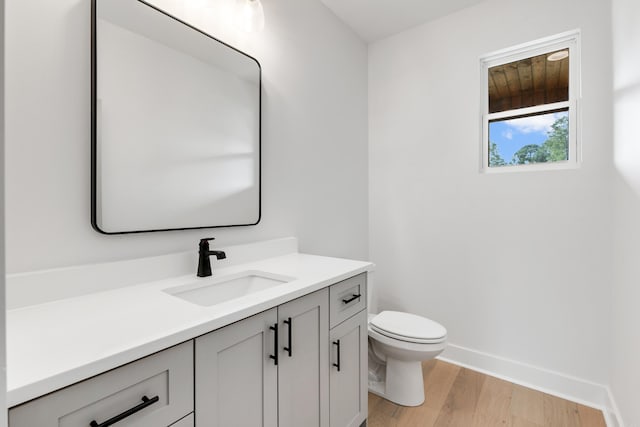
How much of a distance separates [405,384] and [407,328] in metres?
0.33

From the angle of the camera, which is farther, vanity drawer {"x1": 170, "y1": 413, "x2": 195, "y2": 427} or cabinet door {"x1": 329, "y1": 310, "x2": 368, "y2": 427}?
cabinet door {"x1": 329, "y1": 310, "x2": 368, "y2": 427}

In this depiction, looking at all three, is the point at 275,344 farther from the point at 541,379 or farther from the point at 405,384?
the point at 541,379

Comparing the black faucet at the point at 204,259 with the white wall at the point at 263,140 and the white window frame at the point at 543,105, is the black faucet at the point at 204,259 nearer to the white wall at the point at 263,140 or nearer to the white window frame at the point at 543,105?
the white wall at the point at 263,140

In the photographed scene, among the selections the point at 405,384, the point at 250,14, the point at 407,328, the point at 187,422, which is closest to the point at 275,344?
the point at 187,422

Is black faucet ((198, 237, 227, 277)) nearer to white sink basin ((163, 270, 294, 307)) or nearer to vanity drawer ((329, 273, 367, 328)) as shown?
white sink basin ((163, 270, 294, 307))

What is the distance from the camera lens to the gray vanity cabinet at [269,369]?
0.85m

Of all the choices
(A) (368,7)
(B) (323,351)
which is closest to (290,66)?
(A) (368,7)

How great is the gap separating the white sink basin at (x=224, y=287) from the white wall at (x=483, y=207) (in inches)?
58.7

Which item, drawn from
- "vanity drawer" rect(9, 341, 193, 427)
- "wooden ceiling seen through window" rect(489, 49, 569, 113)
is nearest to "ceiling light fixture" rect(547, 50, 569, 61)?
"wooden ceiling seen through window" rect(489, 49, 569, 113)

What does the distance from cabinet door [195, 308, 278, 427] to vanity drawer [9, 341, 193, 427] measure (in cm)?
5

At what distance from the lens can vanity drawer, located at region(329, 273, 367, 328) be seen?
4.39ft

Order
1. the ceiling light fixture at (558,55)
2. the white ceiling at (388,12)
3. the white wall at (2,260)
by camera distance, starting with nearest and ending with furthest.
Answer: the white wall at (2,260)
the ceiling light fixture at (558,55)
the white ceiling at (388,12)

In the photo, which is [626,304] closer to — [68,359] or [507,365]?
[507,365]

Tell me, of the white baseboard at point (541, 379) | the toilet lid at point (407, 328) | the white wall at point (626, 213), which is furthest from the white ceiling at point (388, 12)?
the white baseboard at point (541, 379)
